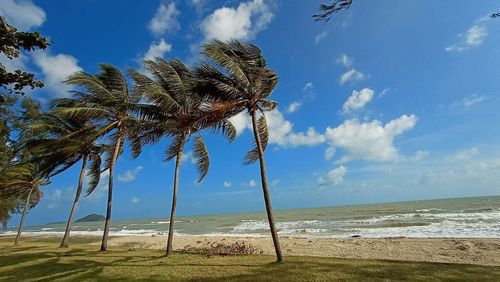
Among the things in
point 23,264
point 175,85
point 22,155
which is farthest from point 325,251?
point 22,155

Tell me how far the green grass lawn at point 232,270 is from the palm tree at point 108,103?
156 inches

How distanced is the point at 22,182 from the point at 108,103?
11922 mm

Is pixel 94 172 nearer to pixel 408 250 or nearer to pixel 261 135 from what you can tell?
pixel 261 135

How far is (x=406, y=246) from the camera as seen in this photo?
16.6m

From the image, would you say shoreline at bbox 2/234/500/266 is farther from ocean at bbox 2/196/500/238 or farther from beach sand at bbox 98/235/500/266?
ocean at bbox 2/196/500/238

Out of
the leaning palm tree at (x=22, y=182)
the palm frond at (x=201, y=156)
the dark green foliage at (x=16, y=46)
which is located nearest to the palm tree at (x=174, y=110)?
the palm frond at (x=201, y=156)

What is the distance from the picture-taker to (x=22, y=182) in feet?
68.5

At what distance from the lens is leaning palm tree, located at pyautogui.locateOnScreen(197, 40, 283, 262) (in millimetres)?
9438

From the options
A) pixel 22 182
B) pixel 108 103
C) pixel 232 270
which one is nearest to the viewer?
pixel 232 270

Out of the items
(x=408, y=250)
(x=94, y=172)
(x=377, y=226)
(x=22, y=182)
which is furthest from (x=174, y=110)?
(x=377, y=226)

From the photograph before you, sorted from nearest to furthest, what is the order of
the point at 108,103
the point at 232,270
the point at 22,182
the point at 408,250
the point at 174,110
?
1. the point at 232,270
2. the point at 174,110
3. the point at 108,103
4. the point at 408,250
5. the point at 22,182

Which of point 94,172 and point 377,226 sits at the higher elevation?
point 94,172

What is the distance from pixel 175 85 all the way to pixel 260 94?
10.9 ft

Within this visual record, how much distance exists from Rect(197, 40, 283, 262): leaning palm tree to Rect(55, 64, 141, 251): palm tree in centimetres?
411
